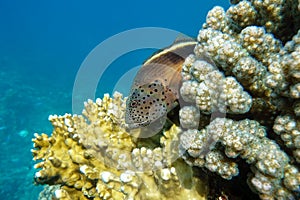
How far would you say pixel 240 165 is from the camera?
7.73 ft

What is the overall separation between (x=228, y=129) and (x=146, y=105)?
1.13 meters

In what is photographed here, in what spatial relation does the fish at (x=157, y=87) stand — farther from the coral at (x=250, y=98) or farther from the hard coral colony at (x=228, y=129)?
the coral at (x=250, y=98)

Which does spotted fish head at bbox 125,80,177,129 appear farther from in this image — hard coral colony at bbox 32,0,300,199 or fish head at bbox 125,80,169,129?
hard coral colony at bbox 32,0,300,199

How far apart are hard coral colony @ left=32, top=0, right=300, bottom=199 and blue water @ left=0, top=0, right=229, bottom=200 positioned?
162 inches

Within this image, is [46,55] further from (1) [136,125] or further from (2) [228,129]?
(2) [228,129]

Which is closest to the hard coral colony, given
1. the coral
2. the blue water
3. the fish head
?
the coral

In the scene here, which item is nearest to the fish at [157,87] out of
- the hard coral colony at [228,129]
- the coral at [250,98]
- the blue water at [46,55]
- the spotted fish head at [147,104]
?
the spotted fish head at [147,104]

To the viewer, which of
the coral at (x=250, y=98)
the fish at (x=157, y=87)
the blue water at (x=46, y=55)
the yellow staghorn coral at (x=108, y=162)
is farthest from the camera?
the blue water at (x=46, y=55)

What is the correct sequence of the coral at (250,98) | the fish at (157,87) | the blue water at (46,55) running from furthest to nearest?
the blue water at (46,55) < the fish at (157,87) < the coral at (250,98)

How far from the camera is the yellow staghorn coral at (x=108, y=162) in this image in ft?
7.98

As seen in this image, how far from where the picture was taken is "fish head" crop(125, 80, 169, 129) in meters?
2.83

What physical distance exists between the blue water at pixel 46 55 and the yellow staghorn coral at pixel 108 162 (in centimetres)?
356

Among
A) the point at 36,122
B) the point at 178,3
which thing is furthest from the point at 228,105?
the point at 178,3

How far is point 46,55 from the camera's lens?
5097cm
